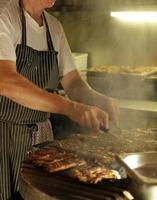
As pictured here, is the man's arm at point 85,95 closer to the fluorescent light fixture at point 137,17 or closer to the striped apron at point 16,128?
the striped apron at point 16,128

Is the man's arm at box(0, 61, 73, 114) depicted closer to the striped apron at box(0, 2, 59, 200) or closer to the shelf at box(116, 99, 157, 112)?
the striped apron at box(0, 2, 59, 200)

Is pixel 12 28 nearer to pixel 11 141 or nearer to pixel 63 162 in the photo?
pixel 11 141

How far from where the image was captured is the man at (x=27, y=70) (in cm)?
250

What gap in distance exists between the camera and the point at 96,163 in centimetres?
191

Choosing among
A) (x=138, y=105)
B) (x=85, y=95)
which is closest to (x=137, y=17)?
(x=138, y=105)

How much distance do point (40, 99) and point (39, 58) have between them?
26.6 inches

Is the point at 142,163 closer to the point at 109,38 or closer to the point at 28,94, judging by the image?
the point at 28,94

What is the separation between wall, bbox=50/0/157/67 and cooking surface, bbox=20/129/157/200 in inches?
82.1

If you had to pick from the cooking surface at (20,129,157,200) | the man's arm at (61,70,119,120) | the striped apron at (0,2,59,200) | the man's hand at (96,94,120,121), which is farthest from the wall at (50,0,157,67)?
the cooking surface at (20,129,157,200)

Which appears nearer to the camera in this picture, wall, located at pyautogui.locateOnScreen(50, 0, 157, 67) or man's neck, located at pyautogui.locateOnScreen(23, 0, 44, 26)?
man's neck, located at pyautogui.locateOnScreen(23, 0, 44, 26)

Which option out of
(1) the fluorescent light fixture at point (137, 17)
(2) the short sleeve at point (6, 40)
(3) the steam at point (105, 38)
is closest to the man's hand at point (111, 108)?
(2) the short sleeve at point (6, 40)

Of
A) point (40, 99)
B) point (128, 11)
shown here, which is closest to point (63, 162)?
point (40, 99)

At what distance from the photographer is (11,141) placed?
8.70 feet

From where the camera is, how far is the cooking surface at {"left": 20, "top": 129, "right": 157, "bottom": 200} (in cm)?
156
